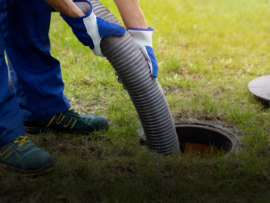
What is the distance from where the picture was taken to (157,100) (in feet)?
6.54

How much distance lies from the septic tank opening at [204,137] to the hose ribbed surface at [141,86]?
0.20 metres

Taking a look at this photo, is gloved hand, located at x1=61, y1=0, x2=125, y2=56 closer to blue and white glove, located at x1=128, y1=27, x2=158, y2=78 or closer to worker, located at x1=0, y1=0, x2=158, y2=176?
worker, located at x1=0, y1=0, x2=158, y2=176

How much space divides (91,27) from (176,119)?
51.0 inches

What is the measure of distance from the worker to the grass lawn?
0.11 meters

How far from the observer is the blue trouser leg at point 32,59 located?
6.43ft

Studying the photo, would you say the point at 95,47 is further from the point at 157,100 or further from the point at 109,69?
the point at 109,69

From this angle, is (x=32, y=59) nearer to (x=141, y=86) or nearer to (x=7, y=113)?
(x=7, y=113)

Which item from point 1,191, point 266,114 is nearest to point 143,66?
point 1,191

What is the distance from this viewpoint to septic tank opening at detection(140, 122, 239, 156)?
2279 millimetres

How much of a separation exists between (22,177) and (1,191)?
0.15 meters

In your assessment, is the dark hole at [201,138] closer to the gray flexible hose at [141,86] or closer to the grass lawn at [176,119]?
the grass lawn at [176,119]

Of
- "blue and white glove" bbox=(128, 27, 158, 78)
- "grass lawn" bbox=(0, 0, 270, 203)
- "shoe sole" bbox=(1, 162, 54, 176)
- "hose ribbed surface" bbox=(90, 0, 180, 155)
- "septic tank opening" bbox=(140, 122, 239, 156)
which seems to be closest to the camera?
"grass lawn" bbox=(0, 0, 270, 203)

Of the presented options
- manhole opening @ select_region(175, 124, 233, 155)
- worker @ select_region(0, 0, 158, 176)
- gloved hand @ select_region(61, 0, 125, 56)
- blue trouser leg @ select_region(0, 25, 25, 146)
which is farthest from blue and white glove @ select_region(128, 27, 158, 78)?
blue trouser leg @ select_region(0, 25, 25, 146)

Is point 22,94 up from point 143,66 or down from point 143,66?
down
